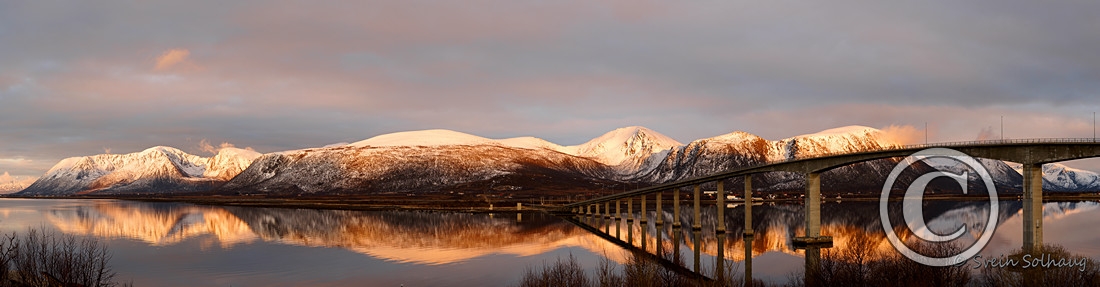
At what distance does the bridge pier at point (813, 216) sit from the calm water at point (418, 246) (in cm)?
252

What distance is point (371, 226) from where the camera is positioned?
109m

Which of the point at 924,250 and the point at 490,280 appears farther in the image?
the point at 490,280

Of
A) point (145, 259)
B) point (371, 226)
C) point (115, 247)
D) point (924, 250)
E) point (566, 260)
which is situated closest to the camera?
point (924, 250)

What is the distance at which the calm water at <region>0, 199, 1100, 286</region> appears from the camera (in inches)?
2106

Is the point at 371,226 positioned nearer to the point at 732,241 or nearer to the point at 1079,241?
the point at 732,241

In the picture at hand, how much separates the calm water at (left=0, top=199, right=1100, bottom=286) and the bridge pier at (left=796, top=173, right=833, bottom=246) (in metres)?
2.52

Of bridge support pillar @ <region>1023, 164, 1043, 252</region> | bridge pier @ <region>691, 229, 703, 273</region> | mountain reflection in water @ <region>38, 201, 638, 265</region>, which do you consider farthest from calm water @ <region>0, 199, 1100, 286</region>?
bridge support pillar @ <region>1023, 164, 1043, 252</region>

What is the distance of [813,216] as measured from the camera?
76750mm

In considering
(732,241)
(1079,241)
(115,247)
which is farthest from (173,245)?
(1079,241)

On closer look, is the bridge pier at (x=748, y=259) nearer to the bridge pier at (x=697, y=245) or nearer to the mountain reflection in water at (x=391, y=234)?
the bridge pier at (x=697, y=245)

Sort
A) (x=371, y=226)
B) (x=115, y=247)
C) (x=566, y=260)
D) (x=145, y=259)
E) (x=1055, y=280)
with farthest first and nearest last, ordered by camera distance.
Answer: (x=371, y=226) → (x=115, y=247) → (x=145, y=259) → (x=566, y=260) → (x=1055, y=280)

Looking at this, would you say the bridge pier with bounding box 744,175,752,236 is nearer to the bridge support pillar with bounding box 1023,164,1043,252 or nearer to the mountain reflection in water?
the mountain reflection in water

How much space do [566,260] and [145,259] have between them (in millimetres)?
41774

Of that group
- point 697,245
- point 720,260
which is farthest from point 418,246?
point 720,260
